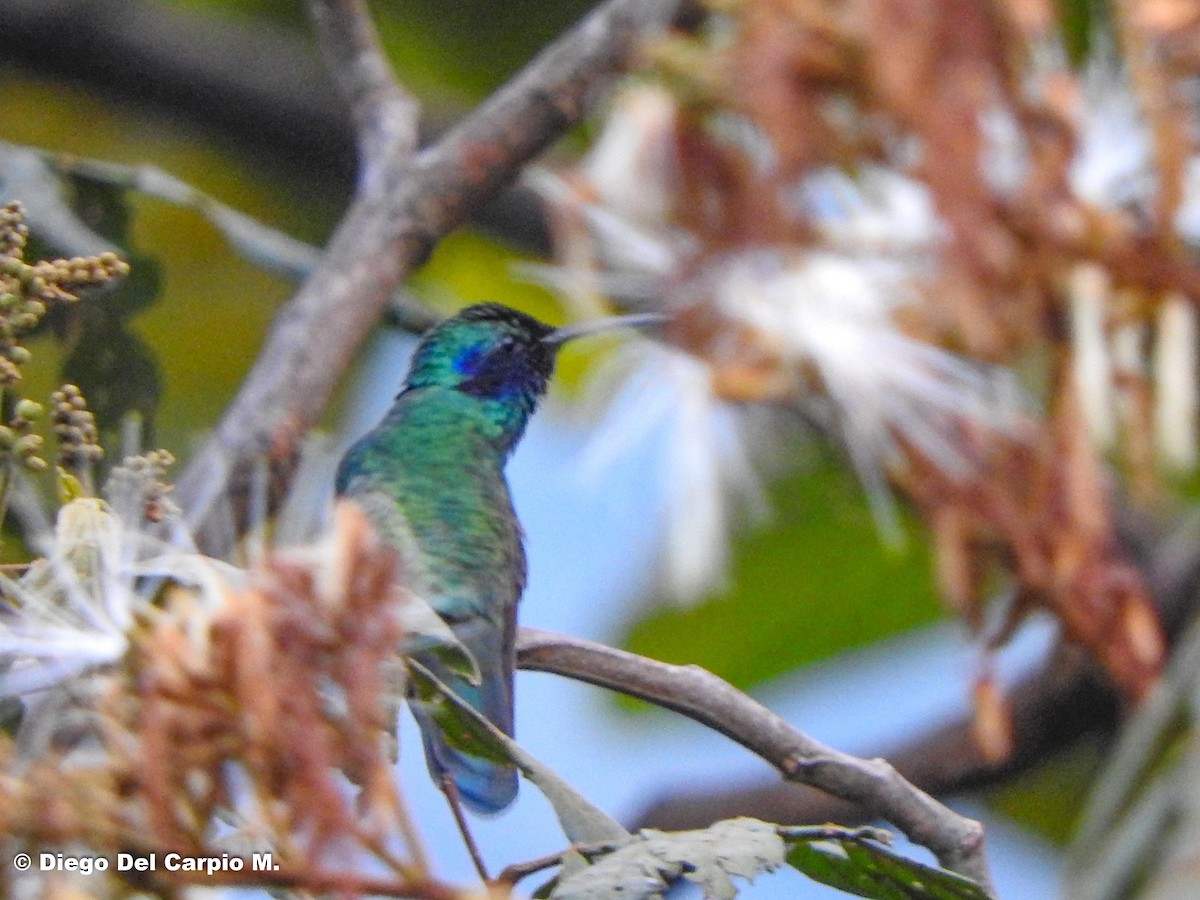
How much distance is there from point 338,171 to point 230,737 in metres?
3.72

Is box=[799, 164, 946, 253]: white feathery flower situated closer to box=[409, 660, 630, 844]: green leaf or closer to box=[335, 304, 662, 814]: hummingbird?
box=[335, 304, 662, 814]: hummingbird

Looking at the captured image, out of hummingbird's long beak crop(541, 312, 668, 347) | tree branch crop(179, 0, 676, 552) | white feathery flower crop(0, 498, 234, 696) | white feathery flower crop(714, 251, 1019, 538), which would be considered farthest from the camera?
white feathery flower crop(714, 251, 1019, 538)

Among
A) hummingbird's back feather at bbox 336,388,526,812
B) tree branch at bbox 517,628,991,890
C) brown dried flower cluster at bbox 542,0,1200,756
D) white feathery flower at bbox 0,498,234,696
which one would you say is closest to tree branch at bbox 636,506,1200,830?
brown dried flower cluster at bbox 542,0,1200,756

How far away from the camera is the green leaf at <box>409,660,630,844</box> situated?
1369mm

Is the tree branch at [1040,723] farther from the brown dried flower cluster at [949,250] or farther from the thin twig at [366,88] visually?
the thin twig at [366,88]

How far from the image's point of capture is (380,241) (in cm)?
229

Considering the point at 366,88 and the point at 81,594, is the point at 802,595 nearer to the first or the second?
the point at 366,88

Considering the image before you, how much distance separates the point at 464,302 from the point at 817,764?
12.0 ft

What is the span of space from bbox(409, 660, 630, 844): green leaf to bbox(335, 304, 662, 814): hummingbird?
23mm

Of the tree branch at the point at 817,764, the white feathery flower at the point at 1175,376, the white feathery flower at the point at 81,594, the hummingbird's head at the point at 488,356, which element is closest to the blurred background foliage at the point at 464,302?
the white feathery flower at the point at 1175,376

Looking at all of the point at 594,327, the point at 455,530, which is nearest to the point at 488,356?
the point at 594,327

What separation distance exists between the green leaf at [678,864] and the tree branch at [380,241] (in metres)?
0.74

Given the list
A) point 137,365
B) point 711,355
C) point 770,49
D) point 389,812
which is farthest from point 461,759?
point 711,355

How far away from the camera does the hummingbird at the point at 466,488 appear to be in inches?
68.6
